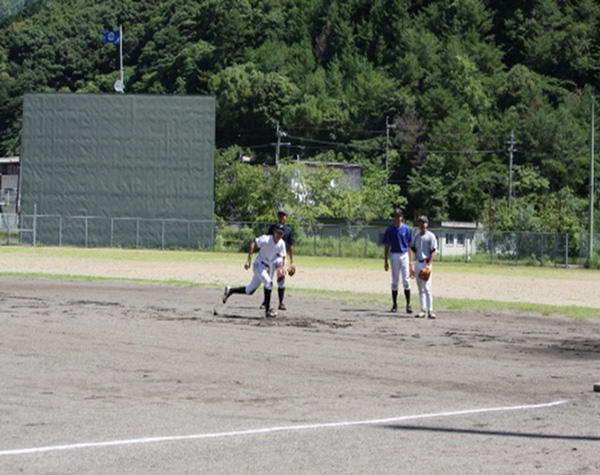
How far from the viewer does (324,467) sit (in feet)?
26.3

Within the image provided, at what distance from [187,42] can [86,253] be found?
99046 millimetres

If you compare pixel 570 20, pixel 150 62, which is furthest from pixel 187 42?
pixel 570 20

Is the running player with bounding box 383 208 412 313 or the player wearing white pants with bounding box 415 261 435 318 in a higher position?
the running player with bounding box 383 208 412 313

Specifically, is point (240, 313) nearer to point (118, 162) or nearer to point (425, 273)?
point (425, 273)

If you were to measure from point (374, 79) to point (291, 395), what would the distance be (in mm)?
135891

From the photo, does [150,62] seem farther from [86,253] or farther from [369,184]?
[86,253]

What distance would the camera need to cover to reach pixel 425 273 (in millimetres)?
23344

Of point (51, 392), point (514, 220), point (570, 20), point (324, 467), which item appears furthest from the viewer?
point (570, 20)

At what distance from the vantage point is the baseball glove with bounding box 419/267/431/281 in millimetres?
23359

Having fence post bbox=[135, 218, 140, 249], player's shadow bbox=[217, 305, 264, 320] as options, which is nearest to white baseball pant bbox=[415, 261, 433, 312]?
player's shadow bbox=[217, 305, 264, 320]

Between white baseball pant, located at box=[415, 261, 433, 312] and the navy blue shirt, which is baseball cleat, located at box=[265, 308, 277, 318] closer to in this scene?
white baseball pant, located at box=[415, 261, 433, 312]

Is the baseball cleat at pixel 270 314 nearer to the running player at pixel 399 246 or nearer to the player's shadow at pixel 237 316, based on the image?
the player's shadow at pixel 237 316

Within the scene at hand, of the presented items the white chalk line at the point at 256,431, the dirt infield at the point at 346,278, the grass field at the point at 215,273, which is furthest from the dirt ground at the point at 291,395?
the dirt infield at the point at 346,278

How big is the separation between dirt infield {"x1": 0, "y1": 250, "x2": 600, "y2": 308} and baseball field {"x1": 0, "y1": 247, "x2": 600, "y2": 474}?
7356 mm
